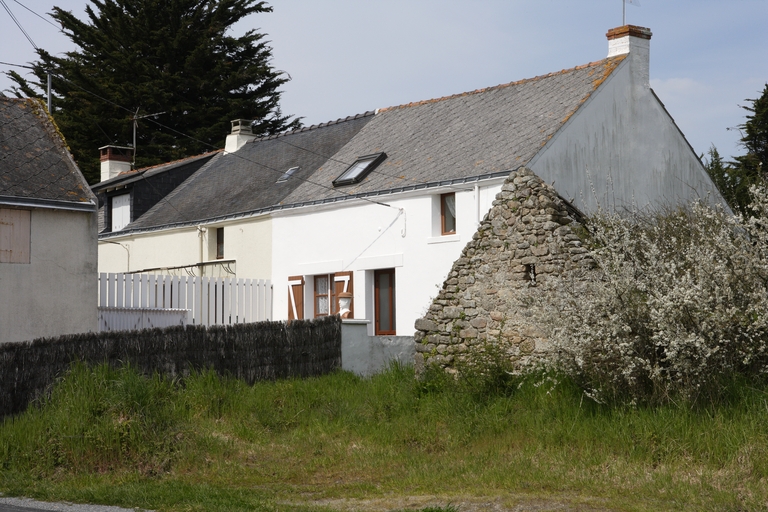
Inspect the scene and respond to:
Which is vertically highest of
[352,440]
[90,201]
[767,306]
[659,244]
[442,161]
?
[442,161]

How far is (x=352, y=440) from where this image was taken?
1227 cm

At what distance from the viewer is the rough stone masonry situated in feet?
43.0

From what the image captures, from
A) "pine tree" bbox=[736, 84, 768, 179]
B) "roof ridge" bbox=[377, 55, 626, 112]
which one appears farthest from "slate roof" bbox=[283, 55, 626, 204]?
"pine tree" bbox=[736, 84, 768, 179]

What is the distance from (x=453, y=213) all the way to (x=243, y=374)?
713 cm

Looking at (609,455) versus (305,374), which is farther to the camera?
(305,374)

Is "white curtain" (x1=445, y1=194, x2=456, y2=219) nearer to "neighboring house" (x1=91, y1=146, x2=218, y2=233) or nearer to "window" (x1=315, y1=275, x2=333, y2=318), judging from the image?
"window" (x1=315, y1=275, x2=333, y2=318)

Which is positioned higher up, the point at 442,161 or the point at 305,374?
the point at 442,161

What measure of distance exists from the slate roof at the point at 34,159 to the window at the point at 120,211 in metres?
10.1

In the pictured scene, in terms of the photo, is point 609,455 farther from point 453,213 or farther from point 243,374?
point 453,213

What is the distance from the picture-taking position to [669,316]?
1054 cm

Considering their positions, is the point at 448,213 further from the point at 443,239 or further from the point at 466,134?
the point at 466,134

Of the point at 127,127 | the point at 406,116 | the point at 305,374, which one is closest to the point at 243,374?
the point at 305,374

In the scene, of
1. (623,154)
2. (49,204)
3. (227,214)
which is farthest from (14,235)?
(623,154)

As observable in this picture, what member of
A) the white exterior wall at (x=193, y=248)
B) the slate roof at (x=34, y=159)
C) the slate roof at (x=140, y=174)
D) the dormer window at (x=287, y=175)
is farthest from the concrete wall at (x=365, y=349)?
the slate roof at (x=140, y=174)
